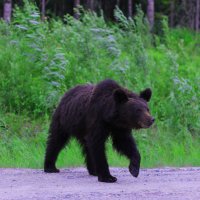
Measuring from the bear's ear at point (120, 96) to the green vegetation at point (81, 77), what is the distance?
323cm

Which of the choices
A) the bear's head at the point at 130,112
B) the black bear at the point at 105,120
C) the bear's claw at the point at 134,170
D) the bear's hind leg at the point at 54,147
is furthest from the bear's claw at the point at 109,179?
the bear's hind leg at the point at 54,147

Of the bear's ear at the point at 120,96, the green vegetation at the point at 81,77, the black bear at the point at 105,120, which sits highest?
the bear's ear at the point at 120,96

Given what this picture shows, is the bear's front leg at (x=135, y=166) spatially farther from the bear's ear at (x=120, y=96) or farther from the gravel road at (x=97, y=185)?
the bear's ear at (x=120, y=96)

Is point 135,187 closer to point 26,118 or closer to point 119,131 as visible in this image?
point 119,131

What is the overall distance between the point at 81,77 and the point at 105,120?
26.3 feet

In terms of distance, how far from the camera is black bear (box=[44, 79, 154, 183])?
9.41 m

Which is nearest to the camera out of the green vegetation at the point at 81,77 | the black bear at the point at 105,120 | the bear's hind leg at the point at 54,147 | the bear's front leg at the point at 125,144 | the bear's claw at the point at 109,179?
the bear's claw at the point at 109,179

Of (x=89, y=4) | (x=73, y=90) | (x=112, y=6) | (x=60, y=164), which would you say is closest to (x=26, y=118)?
(x=60, y=164)

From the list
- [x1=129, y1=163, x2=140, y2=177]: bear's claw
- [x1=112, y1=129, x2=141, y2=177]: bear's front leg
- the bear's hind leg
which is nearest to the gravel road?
[x1=129, y1=163, x2=140, y2=177]: bear's claw

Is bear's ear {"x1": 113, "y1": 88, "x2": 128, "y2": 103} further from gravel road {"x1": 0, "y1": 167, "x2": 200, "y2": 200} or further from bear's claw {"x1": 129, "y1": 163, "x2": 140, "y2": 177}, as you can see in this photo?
gravel road {"x1": 0, "y1": 167, "x2": 200, "y2": 200}

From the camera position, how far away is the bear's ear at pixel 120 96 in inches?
370

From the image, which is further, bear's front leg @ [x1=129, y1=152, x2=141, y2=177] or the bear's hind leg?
the bear's hind leg

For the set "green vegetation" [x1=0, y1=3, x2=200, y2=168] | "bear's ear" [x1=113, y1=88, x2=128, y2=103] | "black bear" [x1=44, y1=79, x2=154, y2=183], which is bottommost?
"green vegetation" [x1=0, y1=3, x2=200, y2=168]

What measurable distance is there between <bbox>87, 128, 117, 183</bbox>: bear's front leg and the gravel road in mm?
162
